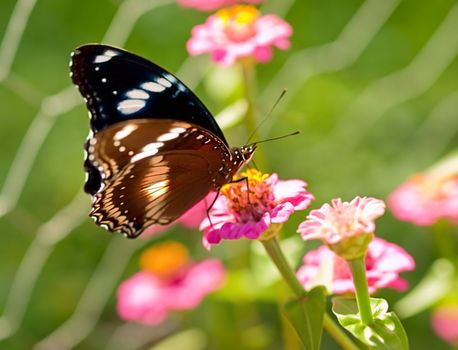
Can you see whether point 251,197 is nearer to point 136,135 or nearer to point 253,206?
point 253,206

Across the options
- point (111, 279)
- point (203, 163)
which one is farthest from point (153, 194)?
point (111, 279)

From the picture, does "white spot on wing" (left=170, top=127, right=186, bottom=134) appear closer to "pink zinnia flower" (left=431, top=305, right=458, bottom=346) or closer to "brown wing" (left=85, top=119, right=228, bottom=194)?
"brown wing" (left=85, top=119, right=228, bottom=194)

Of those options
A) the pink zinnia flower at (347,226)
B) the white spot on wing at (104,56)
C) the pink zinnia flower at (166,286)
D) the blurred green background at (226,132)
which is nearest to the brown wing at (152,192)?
the white spot on wing at (104,56)

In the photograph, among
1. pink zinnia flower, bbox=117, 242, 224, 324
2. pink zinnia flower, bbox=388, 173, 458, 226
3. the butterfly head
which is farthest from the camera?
pink zinnia flower, bbox=117, 242, 224, 324

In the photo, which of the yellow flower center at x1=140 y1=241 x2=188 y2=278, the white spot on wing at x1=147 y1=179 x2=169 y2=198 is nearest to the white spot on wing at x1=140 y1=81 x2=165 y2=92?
the white spot on wing at x1=147 y1=179 x2=169 y2=198

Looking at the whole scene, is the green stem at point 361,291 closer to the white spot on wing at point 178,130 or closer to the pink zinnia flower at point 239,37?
the white spot on wing at point 178,130

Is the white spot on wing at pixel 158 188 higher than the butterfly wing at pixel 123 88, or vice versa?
the butterfly wing at pixel 123 88

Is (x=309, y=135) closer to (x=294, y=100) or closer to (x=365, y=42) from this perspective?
(x=294, y=100)
